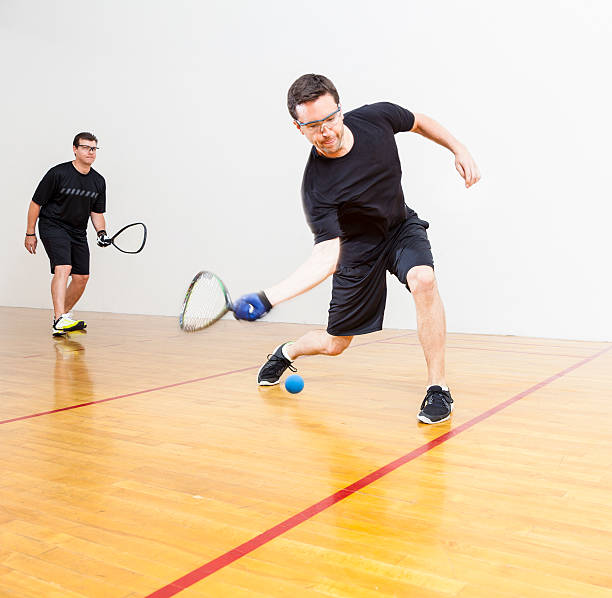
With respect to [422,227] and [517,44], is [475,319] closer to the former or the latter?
[517,44]

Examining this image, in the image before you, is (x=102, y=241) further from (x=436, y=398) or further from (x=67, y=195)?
(x=436, y=398)

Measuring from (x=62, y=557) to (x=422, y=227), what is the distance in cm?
162

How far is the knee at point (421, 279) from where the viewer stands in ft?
7.34

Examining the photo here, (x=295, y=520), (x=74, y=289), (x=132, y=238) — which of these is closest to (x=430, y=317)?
(x=295, y=520)

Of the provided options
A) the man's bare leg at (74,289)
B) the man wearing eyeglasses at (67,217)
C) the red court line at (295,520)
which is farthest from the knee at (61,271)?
the red court line at (295,520)

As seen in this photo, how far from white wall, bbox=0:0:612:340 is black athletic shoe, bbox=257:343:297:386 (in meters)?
2.17

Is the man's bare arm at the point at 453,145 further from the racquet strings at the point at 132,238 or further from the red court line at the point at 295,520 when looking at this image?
A: the racquet strings at the point at 132,238

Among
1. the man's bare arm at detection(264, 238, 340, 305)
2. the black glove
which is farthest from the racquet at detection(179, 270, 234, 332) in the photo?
the black glove

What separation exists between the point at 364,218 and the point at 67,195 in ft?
9.35

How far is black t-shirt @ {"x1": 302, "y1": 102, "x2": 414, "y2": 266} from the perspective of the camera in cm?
218

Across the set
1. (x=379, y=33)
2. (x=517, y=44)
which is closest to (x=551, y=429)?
(x=517, y=44)

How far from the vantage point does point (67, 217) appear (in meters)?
4.63

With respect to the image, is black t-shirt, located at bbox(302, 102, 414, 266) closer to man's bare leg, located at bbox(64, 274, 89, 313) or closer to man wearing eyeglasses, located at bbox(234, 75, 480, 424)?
man wearing eyeglasses, located at bbox(234, 75, 480, 424)

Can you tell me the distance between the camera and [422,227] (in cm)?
247
